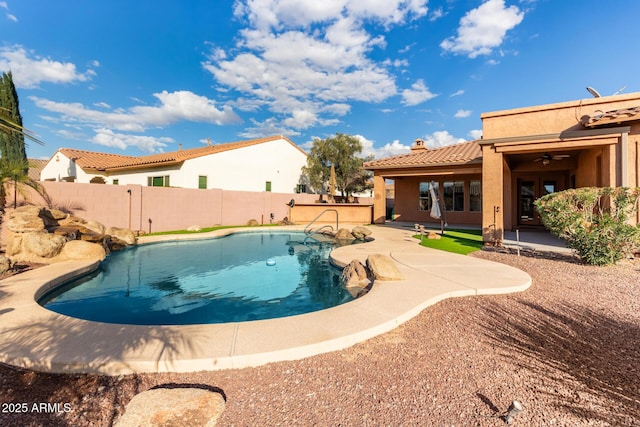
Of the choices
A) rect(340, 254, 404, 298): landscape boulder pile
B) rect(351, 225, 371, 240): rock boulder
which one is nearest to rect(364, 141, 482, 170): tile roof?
rect(351, 225, 371, 240): rock boulder

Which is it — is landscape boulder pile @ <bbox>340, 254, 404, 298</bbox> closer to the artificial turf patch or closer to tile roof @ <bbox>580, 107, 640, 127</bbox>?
the artificial turf patch

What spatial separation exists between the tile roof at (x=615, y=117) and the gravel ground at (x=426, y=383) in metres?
7.82

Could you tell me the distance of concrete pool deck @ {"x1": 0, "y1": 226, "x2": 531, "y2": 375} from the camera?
306cm

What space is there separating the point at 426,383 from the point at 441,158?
54.4 feet

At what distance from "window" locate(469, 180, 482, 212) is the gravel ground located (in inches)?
632

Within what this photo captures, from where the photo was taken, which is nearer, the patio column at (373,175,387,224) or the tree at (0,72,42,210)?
the tree at (0,72,42,210)

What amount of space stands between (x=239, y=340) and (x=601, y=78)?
801 inches

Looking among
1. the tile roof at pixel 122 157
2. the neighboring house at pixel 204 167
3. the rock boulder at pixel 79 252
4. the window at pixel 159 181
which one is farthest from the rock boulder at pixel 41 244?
the tile roof at pixel 122 157

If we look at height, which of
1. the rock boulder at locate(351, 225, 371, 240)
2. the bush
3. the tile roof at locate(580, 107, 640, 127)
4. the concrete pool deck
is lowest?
the concrete pool deck

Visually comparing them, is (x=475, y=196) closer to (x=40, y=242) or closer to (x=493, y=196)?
(x=493, y=196)

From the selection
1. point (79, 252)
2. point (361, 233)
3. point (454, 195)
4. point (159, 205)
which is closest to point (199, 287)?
point (79, 252)

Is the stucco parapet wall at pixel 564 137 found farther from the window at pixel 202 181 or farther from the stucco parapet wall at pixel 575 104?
the window at pixel 202 181

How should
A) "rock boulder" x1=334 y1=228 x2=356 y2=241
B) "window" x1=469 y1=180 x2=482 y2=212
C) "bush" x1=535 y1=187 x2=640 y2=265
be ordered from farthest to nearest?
"window" x1=469 y1=180 x2=482 y2=212 → "rock boulder" x1=334 y1=228 x2=356 y2=241 → "bush" x1=535 y1=187 x2=640 y2=265

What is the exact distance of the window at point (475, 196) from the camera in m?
19.0
